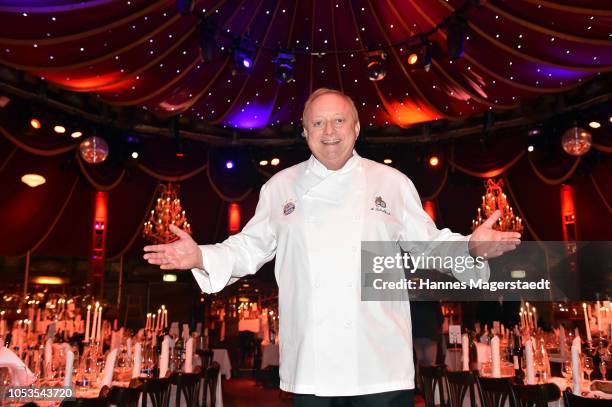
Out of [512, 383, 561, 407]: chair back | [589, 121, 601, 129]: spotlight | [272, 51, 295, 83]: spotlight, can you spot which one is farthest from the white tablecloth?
[589, 121, 601, 129]: spotlight

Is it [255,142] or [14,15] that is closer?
[14,15]

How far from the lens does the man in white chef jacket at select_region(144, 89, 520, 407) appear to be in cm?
154

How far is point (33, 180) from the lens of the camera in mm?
8133

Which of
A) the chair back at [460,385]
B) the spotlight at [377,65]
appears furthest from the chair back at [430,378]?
the spotlight at [377,65]

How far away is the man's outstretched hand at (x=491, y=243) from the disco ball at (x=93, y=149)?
6894 millimetres

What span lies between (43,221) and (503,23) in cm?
748

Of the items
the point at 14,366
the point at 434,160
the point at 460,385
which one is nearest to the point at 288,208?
the point at 14,366

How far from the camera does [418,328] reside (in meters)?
6.68

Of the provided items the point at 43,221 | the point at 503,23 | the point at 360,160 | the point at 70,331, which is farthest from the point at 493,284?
the point at 43,221

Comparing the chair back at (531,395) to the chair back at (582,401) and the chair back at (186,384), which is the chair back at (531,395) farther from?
the chair back at (186,384)

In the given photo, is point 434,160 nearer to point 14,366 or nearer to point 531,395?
point 531,395

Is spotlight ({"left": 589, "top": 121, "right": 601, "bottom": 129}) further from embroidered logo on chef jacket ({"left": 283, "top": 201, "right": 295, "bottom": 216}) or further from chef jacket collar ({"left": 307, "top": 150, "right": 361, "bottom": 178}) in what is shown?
embroidered logo on chef jacket ({"left": 283, "top": 201, "right": 295, "bottom": 216})

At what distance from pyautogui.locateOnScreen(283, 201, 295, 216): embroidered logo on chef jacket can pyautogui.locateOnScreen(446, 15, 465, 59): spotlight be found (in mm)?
4922

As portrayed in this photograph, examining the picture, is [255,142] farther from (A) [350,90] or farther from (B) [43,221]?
(B) [43,221]
